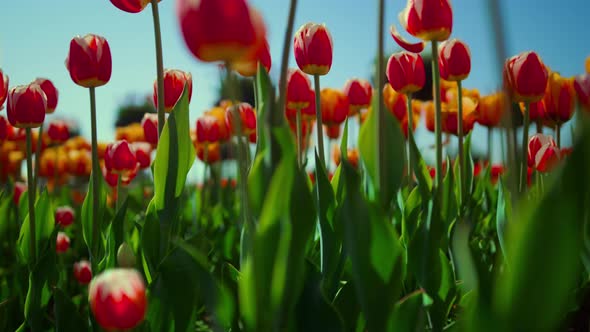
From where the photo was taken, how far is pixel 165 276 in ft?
3.18

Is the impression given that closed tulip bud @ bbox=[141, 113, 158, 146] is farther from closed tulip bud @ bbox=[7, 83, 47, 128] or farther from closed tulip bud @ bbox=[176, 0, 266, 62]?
closed tulip bud @ bbox=[176, 0, 266, 62]

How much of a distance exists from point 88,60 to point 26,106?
0.23m

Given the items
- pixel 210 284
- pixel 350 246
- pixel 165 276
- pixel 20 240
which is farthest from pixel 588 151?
pixel 20 240

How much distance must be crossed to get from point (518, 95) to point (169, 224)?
30.9 inches

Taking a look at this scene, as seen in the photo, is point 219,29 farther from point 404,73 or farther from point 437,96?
point 404,73

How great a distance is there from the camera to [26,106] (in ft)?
4.55

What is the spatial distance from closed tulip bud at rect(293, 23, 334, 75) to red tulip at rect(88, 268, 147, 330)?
2.40 ft

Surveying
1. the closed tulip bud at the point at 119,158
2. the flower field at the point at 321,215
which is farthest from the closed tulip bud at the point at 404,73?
the closed tulip bud at the point at 119,158

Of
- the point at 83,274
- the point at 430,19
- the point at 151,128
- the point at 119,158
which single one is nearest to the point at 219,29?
the point at 430,19

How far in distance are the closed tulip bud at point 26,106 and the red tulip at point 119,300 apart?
85cm

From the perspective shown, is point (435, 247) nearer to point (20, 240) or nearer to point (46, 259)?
point (46, 259)

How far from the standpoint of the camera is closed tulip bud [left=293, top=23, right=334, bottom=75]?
128 centimetres

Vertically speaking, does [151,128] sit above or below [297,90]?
below

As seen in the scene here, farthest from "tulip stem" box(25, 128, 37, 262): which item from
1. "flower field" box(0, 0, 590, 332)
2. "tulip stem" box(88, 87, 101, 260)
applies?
"tulip stem" box(88, 87, 101, 260)
